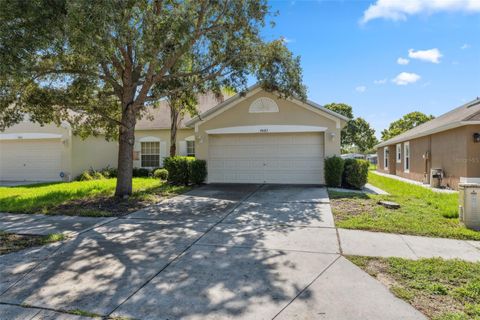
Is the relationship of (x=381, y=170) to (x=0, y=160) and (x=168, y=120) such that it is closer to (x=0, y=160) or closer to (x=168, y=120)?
(x=168, y=120)

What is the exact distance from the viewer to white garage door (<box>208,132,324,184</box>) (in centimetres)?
1323

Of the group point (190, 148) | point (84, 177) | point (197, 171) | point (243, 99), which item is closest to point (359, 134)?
point (190, 148)

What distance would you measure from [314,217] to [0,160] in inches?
753

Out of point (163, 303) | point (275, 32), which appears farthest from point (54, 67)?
point (163, 303)

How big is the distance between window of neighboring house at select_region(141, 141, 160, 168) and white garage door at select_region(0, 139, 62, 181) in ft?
15.3

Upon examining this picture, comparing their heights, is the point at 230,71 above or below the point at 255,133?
above

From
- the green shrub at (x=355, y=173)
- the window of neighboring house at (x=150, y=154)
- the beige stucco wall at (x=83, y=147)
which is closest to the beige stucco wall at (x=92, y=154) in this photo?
the beige stucco wall at (x=83, y=147)

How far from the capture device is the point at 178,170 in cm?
1341

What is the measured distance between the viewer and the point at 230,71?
36.9ft

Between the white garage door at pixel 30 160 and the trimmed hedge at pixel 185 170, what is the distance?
7404 mm

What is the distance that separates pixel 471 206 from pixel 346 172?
6237 millimetres

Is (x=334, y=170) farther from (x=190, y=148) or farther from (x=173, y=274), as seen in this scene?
(x=173, y=274)

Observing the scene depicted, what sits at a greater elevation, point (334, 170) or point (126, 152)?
point (126, 152)

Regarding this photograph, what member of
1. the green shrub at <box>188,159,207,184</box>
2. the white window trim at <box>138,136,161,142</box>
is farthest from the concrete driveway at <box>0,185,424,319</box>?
the white window trim at <box>138,136,161,142</box>
